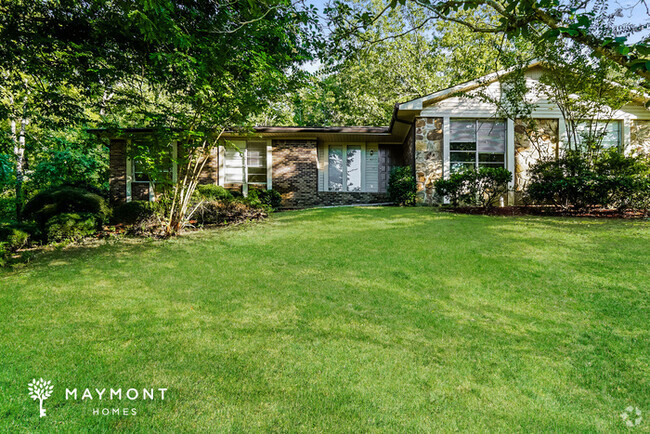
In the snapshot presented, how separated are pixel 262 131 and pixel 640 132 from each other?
13259 millimetres

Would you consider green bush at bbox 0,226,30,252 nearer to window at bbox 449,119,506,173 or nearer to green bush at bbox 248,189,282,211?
green bush at bbox 248,189,282,211

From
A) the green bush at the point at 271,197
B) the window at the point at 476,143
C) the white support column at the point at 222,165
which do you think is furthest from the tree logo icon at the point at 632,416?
the white support column at the point at 222,165

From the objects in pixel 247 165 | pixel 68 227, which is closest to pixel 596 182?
pixel 247 165

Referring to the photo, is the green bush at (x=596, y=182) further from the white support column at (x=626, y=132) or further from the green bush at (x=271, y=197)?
the green bush at (x=271, y=197)

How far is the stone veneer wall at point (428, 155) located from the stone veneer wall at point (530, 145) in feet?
8.53

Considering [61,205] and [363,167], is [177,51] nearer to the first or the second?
[61,205]

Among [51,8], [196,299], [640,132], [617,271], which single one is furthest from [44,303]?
[640,132]

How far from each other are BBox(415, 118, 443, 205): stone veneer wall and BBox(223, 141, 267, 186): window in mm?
6362

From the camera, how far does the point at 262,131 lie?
41.4ft

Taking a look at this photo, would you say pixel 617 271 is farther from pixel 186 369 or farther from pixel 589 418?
pixel 186 369

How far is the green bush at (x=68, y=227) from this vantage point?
24.8 feet

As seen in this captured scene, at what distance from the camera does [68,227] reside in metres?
7.70

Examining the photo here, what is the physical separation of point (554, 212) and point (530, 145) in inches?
129

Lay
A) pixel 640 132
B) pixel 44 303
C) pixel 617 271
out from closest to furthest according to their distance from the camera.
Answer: pixel 44 303 → pixel 617 271 → pixel 640 132
